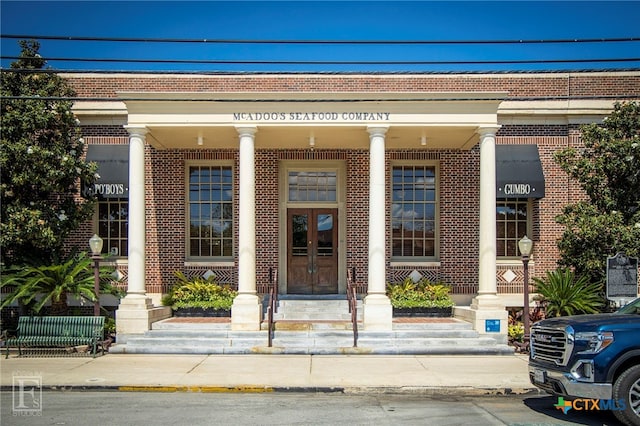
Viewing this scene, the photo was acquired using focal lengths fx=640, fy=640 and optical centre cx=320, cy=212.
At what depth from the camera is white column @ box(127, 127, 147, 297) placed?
15.7m

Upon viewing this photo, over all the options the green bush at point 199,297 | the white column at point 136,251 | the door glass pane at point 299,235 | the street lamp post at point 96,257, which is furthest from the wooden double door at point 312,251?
the street lamp post at point 96,257

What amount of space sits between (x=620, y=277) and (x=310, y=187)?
8.79 m

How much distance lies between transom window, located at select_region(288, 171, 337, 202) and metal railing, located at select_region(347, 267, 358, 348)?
8.01 feet

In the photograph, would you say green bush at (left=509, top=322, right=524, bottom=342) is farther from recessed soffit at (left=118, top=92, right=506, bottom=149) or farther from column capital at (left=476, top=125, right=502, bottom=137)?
recessed soffit at (left=118, top=92, right=506, bottom=149)

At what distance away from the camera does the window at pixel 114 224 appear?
18.7 m

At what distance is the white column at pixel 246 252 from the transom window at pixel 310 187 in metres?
3.46

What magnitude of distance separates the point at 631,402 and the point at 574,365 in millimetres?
772

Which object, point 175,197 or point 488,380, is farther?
point 175,197

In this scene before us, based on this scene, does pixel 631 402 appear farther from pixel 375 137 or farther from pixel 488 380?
pixel 375 137

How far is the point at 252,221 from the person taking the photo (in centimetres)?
1573

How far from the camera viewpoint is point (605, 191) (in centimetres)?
1602

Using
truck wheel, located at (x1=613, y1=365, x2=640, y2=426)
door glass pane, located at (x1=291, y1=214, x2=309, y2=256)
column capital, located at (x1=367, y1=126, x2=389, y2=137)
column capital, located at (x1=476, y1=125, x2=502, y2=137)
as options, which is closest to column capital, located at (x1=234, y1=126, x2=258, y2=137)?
column capital, located at (x1=367, y1=126, x2=389, y2=137)

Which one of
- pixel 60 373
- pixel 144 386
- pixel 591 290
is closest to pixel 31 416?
pixel 144 386

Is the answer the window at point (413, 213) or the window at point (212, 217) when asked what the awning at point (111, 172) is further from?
the window at point (413, 213)
